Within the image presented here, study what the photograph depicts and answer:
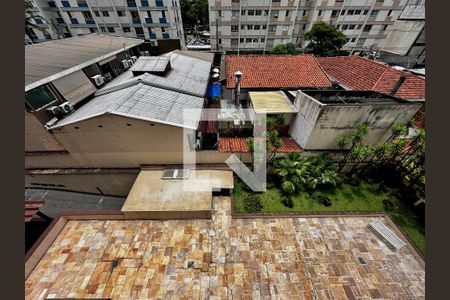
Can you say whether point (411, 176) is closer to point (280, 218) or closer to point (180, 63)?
point (280, 218)

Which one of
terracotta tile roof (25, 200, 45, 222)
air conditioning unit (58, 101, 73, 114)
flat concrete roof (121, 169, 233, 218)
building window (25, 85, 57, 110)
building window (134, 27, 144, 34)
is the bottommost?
flat concrete roof (121, 169, 233, 218)

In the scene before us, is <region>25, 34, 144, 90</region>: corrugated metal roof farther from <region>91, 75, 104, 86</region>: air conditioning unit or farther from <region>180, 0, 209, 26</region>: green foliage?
<region>180, 0, 209, 26</region>: green foliage

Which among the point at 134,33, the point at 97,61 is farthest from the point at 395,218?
the point at 134,33

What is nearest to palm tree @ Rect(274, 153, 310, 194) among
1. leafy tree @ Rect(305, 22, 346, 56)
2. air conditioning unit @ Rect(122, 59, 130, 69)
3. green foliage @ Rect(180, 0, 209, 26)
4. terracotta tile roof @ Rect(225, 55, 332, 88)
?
terracotta tile roof @ Rect(225, 55, 332, 88)

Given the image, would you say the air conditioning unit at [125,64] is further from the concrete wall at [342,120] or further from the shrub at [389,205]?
the shrub at [389,205]

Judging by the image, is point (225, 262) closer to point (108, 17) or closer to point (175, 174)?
point (175, 174)

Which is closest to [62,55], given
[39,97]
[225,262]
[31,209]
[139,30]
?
[39,97]
